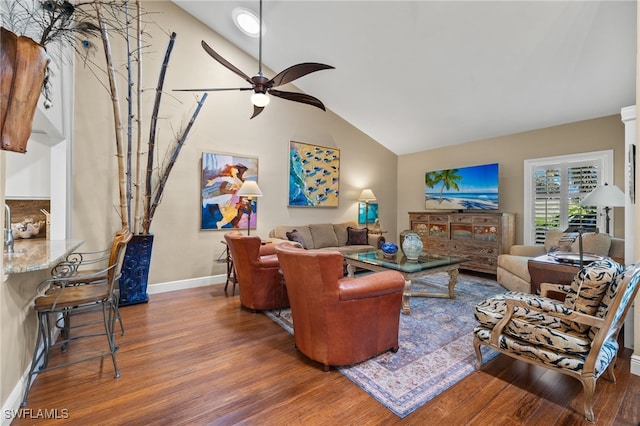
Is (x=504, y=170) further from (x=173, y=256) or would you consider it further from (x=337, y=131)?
(x=173, y=256)

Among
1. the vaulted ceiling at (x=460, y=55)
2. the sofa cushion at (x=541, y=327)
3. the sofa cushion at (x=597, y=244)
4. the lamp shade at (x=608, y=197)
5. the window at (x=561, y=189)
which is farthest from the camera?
the window at (x=561, y=189)

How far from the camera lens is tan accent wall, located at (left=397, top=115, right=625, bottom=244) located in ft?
13.0

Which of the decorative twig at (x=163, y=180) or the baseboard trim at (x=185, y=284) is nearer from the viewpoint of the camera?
the decorative twig at (x=163, y=180)

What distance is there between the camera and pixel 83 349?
2396mm

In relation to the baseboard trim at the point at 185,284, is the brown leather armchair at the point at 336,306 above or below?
above

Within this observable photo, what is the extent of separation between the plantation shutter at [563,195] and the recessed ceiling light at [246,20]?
5128mm

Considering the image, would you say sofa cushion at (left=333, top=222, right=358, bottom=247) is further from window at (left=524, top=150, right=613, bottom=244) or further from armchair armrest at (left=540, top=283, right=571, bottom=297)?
armchair armrest at (left=540, top=283, right=571, bottom=297)

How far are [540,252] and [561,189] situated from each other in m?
1.17

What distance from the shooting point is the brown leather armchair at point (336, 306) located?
1.97 metres

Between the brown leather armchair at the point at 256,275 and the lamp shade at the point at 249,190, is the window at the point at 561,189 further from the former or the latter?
the lamp shade at the point at 249,190

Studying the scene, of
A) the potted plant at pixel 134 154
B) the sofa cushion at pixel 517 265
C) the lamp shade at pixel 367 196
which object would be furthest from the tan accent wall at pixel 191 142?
the sofa cushion at pixel 517 265

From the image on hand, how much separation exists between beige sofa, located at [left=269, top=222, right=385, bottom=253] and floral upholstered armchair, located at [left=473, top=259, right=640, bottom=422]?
2.99 metres

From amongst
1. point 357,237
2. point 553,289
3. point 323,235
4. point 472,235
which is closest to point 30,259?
point 553,289

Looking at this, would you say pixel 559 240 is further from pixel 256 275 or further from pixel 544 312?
pixel 256 275
